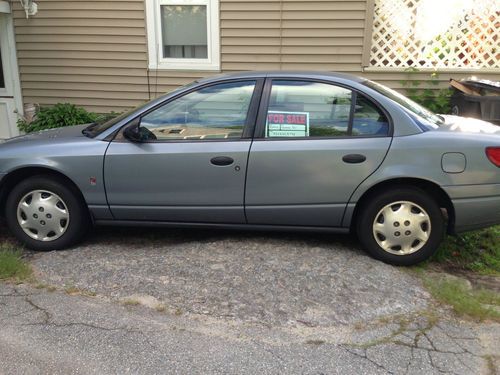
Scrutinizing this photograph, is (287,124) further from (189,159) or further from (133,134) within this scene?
(133,134)

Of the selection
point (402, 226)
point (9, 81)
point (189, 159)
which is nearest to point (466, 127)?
point (402, 226)

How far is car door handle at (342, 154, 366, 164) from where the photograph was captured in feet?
12.5

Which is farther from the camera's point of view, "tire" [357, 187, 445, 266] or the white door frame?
the white door frame

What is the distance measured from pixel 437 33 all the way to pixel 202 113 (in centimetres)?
483

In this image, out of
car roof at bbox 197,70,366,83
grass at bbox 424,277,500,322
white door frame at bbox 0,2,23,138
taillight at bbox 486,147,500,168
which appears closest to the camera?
grass at bbox 424,277,500,322

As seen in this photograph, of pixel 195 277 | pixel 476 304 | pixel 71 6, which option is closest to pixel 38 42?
pixel 71 6

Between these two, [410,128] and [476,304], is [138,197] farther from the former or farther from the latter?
[476,304]

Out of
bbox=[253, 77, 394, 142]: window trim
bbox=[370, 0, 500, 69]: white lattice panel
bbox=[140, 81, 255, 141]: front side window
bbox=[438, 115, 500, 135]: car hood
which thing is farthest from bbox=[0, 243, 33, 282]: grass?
bbox=[370, 0, 500, 69]: white lattice panel

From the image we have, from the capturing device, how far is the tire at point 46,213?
4.11 metres

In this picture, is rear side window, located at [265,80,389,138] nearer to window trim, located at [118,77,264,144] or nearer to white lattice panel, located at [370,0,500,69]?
window trim, located at [118,77,264,144]

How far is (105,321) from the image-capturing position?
3137 mm

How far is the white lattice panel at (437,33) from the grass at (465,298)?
14.9 feet

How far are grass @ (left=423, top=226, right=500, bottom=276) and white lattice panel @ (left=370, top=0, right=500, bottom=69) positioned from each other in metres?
3.56

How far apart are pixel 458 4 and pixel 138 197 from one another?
226 inches
